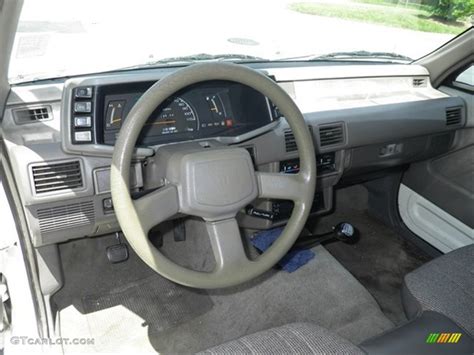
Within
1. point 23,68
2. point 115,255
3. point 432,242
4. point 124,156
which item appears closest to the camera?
point 124,156

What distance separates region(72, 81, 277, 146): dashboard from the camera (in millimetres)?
1465

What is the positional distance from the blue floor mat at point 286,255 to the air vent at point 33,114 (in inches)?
50.8

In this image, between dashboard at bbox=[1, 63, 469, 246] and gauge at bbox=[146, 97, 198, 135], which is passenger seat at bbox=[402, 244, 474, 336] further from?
gauge at bbox=[146, 97, 198, 135]

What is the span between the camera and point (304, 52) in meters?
2.16

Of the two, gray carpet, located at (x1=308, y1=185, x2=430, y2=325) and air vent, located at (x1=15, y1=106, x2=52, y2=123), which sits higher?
air vent, located at (x1=15, y1=106, x2=52, y2=123)

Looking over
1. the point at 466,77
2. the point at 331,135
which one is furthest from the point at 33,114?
the point at 466,77

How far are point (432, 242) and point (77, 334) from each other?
199cm

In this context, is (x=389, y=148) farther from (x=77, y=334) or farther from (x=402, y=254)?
(x=77, y=334)

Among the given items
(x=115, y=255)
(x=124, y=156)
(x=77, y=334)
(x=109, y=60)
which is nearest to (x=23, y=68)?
(x=109, y=60)

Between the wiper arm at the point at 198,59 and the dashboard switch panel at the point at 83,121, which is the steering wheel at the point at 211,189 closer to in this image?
the dashboard switch panel at the point at 83,121

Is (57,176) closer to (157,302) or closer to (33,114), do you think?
(33,114)

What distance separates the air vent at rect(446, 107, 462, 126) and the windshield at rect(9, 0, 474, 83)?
361 millimetres

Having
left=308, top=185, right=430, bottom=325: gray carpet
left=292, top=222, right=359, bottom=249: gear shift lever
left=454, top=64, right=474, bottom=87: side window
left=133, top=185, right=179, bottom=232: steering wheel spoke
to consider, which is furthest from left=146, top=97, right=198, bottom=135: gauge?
left=454, top=64, right=474, bottom=87: side window

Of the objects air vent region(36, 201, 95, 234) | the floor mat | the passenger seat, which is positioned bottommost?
the floor mat
